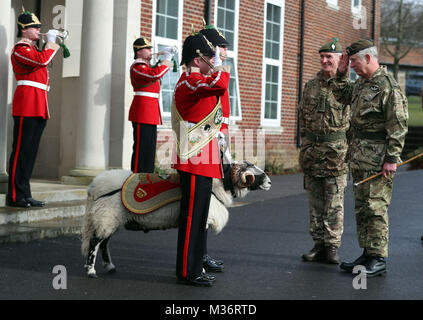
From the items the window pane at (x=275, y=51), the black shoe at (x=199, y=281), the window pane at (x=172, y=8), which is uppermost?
the window pane at (x=172, y=8)

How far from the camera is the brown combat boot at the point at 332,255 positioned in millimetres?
6727

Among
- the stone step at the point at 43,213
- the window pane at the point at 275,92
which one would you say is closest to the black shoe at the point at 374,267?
the stone step at the point at 43,213

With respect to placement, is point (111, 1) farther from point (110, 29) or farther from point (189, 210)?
point (189, 210)

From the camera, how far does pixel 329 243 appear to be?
6.77 m

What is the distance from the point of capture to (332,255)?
673cm

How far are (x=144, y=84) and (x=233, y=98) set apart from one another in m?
5.26

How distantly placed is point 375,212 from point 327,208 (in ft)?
2.66

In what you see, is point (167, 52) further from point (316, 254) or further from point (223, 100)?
point (316, 254)

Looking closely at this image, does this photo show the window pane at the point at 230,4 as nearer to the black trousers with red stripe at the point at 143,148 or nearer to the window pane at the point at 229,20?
the window pane at the point at 229,20

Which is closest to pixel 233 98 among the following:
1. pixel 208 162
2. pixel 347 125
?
pixel 347 125

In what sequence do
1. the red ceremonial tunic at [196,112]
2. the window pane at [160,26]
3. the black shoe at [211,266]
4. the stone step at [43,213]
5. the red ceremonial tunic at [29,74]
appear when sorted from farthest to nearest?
the window pane at [160,26], the red ceremonial tunic at [29,74], the stone step at [43,213], the black shoe at [211,266], the red ceremonial tunic at [196,112]

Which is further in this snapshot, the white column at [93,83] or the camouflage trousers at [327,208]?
the white column at [93,83]

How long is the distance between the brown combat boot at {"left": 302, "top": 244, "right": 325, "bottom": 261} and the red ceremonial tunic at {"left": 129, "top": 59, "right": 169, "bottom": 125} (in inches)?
142

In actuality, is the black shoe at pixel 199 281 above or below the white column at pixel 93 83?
below
